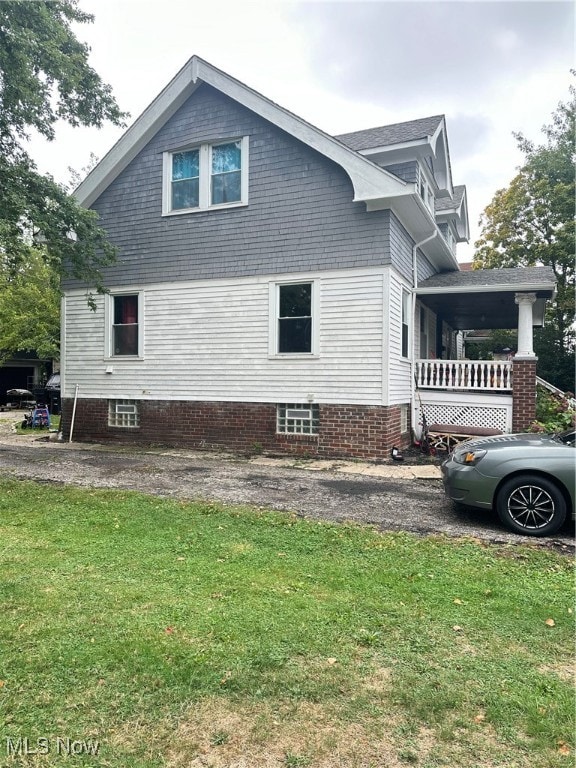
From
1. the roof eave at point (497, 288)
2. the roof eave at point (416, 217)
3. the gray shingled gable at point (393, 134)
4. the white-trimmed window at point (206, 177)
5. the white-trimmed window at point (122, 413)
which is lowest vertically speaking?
the white-trimmed window at point (122, 413)

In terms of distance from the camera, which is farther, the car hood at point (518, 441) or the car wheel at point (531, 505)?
the car hood at point (518, 441)

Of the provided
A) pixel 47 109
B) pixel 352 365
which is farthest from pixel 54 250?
pixel 352 365

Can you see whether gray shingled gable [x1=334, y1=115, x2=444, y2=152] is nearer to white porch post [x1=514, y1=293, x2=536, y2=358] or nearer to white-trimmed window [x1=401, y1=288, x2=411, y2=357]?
white-trimmed window [x1=401, y1=288, x2=411, y2=357]

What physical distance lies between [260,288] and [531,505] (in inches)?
293

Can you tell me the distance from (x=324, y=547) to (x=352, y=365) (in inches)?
238

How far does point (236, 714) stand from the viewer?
7.76 feet

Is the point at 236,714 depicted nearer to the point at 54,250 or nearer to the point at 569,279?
the point at 54,250

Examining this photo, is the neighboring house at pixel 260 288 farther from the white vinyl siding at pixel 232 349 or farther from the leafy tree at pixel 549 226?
the leafy tree at pixel 549 226

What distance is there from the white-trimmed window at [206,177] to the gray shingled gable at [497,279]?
5077mm

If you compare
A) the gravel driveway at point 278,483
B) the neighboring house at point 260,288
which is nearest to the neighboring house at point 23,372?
the neighboring house at point 260,288

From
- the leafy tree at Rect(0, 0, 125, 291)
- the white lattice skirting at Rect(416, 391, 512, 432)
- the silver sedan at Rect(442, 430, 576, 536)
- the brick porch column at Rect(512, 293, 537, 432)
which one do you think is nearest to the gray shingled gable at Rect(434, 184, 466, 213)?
the brick porch column at Rect(512, 293, 537, 432)

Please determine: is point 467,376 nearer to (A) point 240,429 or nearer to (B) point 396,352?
(B) point 396,352

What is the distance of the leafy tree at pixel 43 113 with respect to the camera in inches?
344

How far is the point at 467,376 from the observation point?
11922 millimetres
